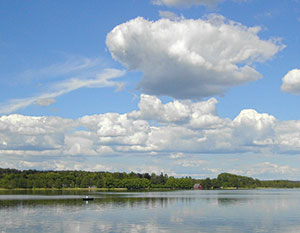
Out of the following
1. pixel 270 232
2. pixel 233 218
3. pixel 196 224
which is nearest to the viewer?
pixel 270 232

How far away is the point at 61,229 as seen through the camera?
189 ft

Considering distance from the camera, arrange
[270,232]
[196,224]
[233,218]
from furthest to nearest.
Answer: [233,218] → [196,224] → [270,232]

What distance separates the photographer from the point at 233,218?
72.9 m

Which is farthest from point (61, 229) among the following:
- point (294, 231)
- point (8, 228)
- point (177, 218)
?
point (294, 231)

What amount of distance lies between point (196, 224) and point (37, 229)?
23.9m

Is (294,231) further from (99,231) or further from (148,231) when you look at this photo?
(99,231)

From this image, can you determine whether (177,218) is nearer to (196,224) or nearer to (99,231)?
(196,224)

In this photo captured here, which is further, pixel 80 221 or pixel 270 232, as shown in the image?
pixel 80 221

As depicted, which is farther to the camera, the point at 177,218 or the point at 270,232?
the point at 177,218

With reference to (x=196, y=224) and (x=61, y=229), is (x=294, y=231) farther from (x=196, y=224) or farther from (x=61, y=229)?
(x=61, y=229)

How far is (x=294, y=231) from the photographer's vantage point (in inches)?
2258

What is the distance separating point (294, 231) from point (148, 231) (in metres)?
20.3

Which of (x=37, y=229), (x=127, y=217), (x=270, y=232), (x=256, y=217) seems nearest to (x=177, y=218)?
(x=127, y=217)

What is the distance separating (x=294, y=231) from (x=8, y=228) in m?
40.1
